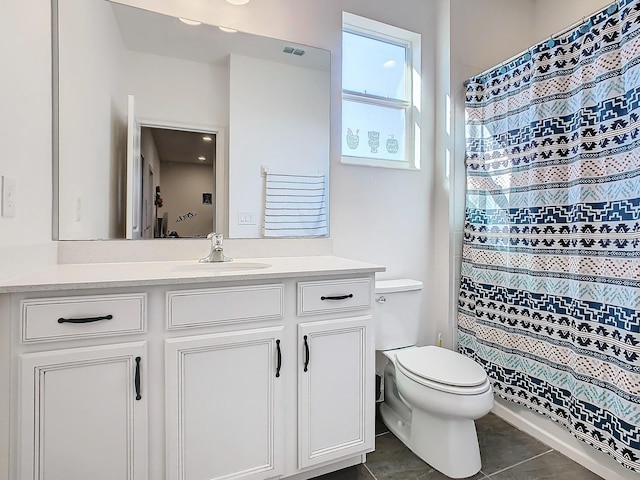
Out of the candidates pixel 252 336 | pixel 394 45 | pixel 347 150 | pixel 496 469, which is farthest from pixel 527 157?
pixel 252 336

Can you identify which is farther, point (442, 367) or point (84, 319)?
point (442, 367)

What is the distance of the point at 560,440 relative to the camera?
1741 millimetres

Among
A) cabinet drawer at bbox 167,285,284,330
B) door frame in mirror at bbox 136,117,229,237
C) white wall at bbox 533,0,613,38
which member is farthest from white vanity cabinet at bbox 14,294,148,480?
white wall at bbox 533,0,613,38

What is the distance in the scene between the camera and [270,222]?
1854mm

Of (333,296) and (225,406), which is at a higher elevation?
(333,296)

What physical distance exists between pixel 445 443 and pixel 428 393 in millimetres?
240

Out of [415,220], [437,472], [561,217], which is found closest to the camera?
[437,472]

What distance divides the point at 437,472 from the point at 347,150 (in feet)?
5.54

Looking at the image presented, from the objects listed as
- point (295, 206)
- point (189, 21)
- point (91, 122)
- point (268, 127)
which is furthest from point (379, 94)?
point (91, 122)

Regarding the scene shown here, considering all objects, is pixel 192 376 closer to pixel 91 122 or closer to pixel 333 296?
pixel 333 296

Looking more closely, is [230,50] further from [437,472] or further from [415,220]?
[437,472]

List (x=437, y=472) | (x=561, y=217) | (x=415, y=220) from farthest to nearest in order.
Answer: (x=415, y=220) → (x=561, y=217) → (x=437, y=472)

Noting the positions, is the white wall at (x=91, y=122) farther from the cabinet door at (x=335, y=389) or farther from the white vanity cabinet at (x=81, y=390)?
the cabinet door at (x=335, y=389)

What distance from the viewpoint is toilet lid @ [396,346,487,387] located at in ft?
5.06
